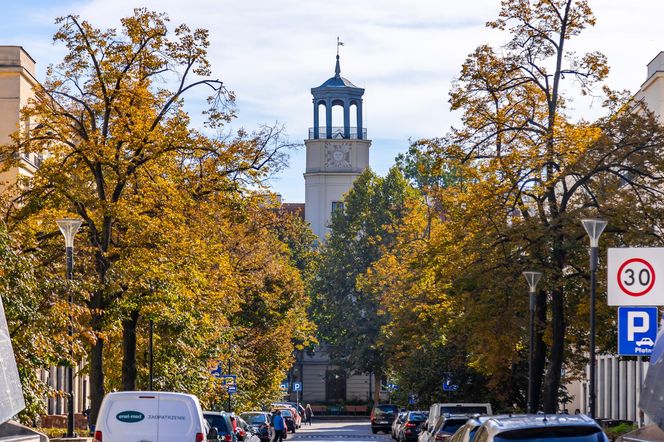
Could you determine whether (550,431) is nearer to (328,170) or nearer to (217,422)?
(217,422)

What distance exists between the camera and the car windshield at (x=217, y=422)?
32.0 m

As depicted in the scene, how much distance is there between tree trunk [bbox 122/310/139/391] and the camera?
119 ft

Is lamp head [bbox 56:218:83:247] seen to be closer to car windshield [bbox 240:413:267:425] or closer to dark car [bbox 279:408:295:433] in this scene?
car windshield [bbox 240:413:267:425]

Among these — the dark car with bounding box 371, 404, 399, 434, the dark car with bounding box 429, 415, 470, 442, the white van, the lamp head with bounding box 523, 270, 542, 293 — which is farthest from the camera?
the dark car with bounding box 371, 404, 399, 434

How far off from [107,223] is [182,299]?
300cm

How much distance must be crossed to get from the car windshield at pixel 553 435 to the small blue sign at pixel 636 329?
7166 mm

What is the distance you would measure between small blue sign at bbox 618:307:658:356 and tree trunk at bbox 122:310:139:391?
745 inches

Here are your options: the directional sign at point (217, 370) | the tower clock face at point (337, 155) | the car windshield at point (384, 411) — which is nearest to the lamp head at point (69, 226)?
the directional sign at point (217, 370)

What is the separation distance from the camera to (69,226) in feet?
97.3

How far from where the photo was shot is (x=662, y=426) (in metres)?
9.88

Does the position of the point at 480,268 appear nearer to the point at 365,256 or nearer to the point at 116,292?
the point at 116,292

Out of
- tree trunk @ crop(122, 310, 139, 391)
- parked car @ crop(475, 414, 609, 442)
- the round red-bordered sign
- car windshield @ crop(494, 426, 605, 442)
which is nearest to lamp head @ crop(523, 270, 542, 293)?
tree trunk @ crop(122, 310, 139, 391)

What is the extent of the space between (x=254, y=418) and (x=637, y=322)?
3324 cm

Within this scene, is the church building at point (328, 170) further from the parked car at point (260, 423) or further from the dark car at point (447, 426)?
the dark car at point (447, 426)
